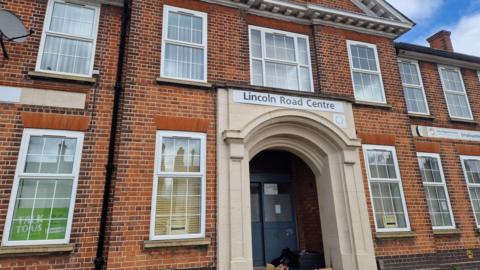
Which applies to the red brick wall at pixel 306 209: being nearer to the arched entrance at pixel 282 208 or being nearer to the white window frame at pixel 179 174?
the arched entrance at pixel 282 208

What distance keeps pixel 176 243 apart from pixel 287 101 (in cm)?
424

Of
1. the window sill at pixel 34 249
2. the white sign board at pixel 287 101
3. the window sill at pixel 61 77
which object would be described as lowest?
the window sill at pixel 34 249

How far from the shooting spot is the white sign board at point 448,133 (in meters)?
9.27

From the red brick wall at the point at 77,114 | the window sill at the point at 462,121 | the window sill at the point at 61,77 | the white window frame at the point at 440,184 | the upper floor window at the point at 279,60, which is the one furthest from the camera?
the window sill at the point at 462,121

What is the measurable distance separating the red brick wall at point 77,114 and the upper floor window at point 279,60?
356 cm

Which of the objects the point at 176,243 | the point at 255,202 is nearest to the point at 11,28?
the point at 176,243

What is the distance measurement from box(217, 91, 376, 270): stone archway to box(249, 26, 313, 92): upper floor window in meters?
1.07

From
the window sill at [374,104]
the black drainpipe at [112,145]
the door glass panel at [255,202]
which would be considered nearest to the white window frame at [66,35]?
the black drainpipe at [112,145]

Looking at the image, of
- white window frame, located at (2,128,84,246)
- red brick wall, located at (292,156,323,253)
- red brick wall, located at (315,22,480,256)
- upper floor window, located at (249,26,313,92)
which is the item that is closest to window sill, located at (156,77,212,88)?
upper floor window, located at (249,26,313,92)

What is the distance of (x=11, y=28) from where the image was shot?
19.7ft

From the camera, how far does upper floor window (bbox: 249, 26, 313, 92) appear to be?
7957 millimetres

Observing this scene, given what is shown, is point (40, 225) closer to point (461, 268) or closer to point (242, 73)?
point (242, 73)

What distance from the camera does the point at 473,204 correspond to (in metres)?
9.10

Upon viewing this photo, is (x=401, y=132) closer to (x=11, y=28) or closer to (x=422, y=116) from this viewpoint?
(x=422, y=116)
